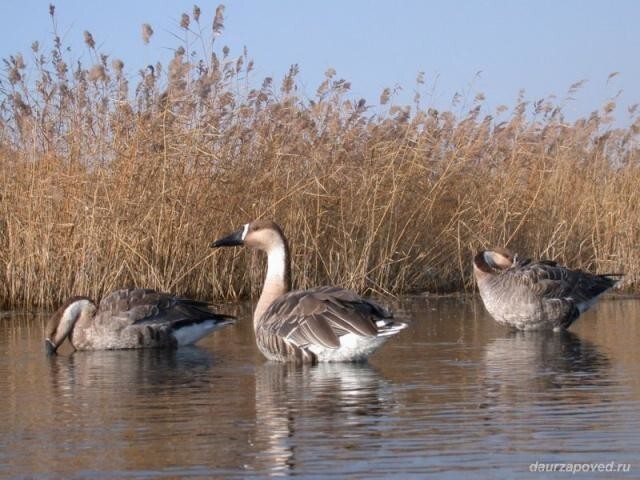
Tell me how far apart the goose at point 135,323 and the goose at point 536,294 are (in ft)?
8.13

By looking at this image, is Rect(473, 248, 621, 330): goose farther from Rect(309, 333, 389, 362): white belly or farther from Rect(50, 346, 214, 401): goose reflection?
Rect(50, 346, 214, 401): goose reflection

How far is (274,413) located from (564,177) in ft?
32.8

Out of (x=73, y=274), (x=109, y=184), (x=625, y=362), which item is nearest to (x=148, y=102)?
(x=109, y=184)

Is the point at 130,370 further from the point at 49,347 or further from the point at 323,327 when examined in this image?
the point at 323,327

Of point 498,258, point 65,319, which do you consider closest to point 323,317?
point 65,319

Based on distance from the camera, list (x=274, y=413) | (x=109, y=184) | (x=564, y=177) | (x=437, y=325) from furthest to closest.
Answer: (x=564, y=177) → (x=109, y=184) → (x=437, y=325) → (x=274, y=413)

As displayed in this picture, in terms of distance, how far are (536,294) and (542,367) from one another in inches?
107

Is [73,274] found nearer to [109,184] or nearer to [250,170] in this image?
[109,184]

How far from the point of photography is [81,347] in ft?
34.7

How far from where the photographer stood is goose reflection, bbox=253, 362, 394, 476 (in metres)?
5.73

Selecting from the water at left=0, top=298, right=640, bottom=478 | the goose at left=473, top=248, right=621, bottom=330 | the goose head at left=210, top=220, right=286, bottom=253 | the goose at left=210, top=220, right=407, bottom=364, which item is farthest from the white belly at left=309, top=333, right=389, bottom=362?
the goose at left=473, top=248, right=621, bottom=330

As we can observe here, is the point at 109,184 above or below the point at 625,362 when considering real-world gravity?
above

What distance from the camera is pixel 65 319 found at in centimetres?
1048

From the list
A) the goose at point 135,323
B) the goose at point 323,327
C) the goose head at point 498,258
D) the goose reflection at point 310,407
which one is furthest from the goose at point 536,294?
the goose reflection at point 310,407
